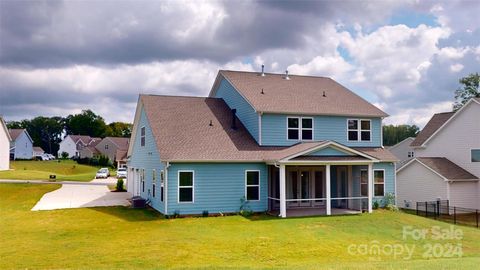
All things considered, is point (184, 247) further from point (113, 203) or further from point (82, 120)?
point (82, 120)

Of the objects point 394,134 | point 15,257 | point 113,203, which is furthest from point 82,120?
point 15,257

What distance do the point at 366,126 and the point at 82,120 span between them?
12575 centimetres

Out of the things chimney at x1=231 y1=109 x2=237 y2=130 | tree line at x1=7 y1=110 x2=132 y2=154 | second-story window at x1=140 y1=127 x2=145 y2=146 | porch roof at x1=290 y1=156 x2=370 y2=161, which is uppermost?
tree line at x1=7 y1=110 x2=132 y2=154

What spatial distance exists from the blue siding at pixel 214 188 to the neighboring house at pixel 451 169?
37.6ft

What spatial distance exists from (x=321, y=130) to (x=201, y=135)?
6.93 meters

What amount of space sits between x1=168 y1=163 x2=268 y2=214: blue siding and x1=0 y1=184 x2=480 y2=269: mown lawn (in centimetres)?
89

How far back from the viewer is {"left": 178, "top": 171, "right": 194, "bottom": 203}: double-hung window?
21.3 meters

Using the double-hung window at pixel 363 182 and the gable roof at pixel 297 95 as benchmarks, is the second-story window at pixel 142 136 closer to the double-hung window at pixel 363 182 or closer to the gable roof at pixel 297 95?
the gable roof at pixel 297 95

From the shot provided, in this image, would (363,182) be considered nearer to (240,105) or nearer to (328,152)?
(328,152)

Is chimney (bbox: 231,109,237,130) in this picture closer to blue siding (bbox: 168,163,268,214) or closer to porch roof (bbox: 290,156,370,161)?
blue siding (bbox: 168,163,268,214)

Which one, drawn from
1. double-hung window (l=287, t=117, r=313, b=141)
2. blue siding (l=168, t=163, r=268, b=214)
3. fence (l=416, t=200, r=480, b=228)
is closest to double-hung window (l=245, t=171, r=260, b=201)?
blue siding (l=168, t=163, r=268, b=214)

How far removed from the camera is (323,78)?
31.5 meters

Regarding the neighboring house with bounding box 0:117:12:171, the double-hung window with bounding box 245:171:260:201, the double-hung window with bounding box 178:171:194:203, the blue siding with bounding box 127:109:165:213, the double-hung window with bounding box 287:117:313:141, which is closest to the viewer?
the double-hung window with bounding box 178:171:194:203

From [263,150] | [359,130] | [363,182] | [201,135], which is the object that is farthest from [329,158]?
[201,135]
